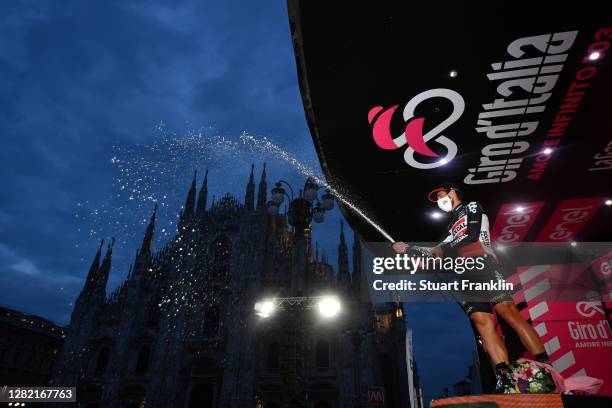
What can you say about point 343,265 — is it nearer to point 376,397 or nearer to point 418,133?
point 376,397

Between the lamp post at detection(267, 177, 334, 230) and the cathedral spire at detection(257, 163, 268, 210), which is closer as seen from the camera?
the lamp post at detection(267, 177, 334, 230)

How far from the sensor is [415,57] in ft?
8.23

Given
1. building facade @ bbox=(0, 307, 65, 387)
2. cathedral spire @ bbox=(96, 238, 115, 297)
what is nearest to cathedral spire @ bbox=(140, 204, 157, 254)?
cathedral spire @ bbox=(96, 238, 115, 297)

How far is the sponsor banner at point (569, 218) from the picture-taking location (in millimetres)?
4469

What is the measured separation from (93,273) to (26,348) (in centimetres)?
1388

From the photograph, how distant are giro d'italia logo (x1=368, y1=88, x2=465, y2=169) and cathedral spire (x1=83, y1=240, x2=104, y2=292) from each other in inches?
1473

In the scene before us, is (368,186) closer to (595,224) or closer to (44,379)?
(595,224)

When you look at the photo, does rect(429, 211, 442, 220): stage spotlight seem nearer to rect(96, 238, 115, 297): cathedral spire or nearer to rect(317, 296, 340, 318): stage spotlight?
rect(317, 296, 340, 318): stage spotlight

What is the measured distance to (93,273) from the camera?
34.1 meters

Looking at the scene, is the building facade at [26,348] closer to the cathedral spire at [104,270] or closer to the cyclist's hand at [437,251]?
the cathedral spire at [104,270]

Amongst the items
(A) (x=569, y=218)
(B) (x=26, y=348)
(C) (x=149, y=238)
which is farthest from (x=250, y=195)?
(B) (x=26, y=348)

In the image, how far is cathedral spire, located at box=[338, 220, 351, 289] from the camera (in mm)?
27891

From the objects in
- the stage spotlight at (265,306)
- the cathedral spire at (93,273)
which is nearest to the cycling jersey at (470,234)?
the stage spotlight at (265,306)

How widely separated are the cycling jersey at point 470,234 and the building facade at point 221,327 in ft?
66.8
